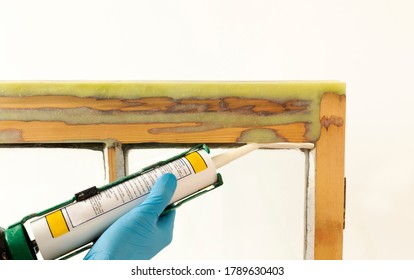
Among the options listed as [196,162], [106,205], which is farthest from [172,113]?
[106,205]

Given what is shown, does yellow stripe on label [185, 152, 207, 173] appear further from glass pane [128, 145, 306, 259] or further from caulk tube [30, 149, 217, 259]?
glass pane [128, 145, 306, 259]

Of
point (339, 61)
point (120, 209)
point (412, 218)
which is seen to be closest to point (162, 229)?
point (120, 209)

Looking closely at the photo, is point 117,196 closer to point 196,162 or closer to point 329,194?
point 196,162

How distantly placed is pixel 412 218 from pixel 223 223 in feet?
2.00

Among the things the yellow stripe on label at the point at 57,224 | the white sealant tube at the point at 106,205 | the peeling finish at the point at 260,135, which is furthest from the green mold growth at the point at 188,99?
the yellow stripe on label at the point at 57,224

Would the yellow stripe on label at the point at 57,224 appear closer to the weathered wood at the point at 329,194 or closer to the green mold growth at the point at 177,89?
the green mold growth at the point at 177,89

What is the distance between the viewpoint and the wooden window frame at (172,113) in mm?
855

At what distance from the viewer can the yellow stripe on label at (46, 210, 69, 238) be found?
67 centimetres

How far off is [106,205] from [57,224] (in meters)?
0.09

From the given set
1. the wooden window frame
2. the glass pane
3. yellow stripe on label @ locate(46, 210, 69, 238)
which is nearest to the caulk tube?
yellow stripe on label @ locate(46, 210, 69, 238)

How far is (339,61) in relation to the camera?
112 cm

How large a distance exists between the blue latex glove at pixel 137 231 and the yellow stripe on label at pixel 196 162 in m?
0.05

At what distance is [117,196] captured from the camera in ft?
2.36

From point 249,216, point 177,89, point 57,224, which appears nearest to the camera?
point 57,224
